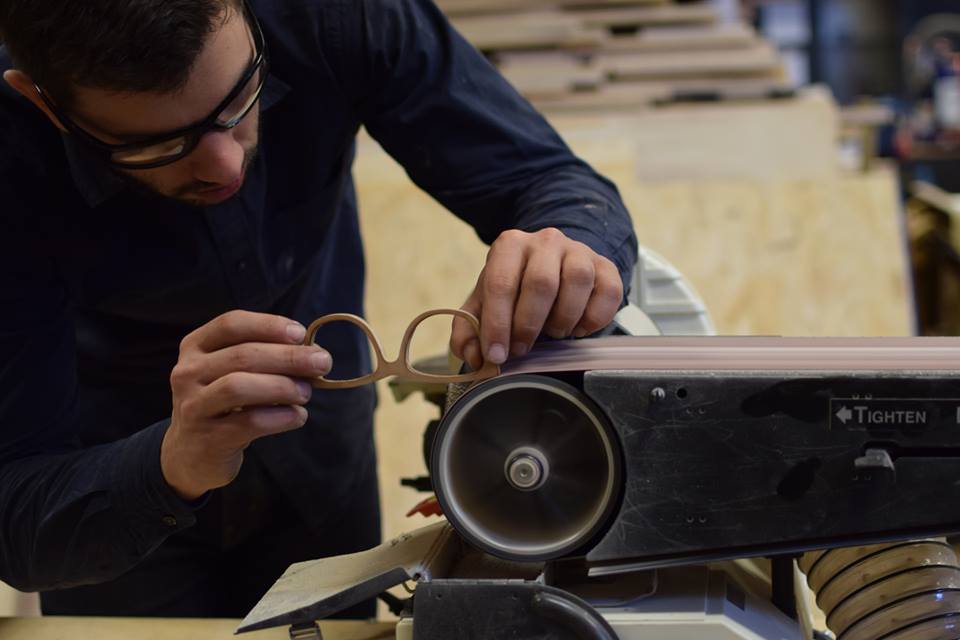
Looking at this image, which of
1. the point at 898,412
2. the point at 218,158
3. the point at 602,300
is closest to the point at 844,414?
the point at 898,412

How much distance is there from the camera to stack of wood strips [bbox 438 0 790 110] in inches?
138

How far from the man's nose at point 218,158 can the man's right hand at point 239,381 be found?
19 cm

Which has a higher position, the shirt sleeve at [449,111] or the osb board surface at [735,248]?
the shirt sleeve at [449,111]

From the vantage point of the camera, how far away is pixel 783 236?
283 centimetres

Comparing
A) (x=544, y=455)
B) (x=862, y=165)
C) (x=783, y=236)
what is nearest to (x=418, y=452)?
(x=783, y=236)

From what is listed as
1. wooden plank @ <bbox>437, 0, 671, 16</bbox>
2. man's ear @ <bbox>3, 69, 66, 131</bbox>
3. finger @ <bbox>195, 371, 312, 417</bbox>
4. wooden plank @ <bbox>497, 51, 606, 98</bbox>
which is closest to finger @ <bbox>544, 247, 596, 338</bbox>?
finger @ <bbox>195, 371, 312, 417</bbox>

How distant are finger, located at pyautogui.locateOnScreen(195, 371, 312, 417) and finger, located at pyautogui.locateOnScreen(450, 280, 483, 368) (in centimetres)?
13

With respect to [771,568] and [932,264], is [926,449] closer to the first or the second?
[771,568]

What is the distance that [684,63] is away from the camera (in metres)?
3.61

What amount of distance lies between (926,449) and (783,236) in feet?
7.08

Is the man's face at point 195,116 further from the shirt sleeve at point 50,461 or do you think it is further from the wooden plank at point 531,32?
the wooden plank at point 531,32

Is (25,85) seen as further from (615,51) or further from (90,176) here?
(615,51)

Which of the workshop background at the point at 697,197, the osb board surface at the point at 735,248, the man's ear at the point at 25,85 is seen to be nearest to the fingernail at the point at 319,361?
the man's ear at the point at 25,85

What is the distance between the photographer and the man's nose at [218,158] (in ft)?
3.04
